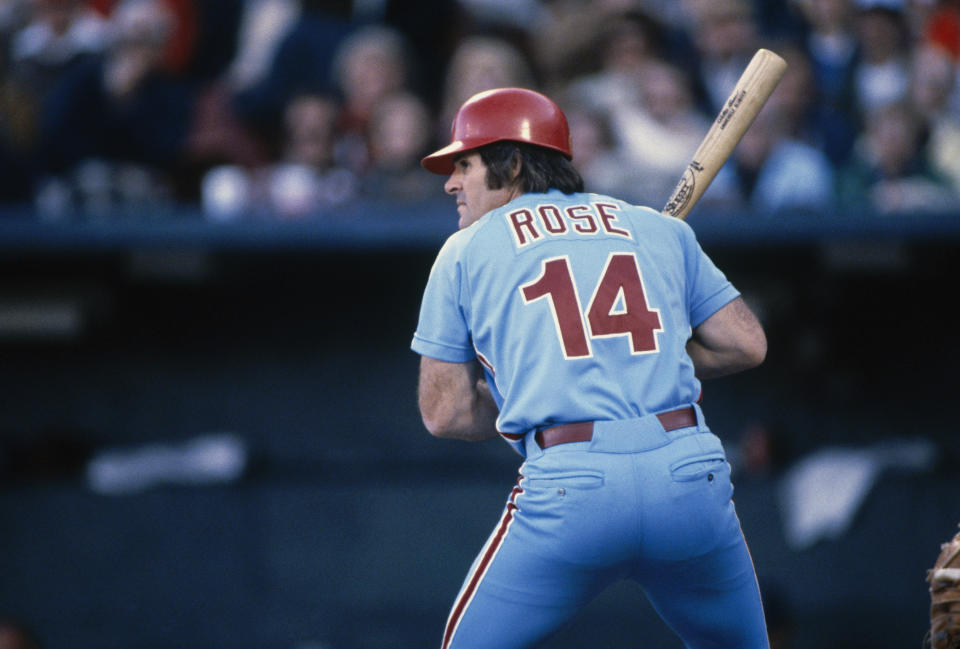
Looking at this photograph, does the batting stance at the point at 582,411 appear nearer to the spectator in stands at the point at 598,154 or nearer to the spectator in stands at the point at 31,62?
the spectator in stands at the point at 598,154

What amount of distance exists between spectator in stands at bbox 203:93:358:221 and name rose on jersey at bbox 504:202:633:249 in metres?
3.01

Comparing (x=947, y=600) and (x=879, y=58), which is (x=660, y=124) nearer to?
(x=879, y=58)

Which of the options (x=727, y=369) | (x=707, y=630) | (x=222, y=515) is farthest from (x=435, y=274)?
(x=222, y=515)

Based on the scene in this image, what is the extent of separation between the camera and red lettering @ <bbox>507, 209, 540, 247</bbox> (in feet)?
9.02

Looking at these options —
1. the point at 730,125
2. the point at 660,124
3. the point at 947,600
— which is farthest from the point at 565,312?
the point at 660,124

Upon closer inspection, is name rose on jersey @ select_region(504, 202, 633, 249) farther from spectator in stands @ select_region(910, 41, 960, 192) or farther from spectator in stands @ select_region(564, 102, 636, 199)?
spectator in stands @ select_region(910, 41, 960, 192)

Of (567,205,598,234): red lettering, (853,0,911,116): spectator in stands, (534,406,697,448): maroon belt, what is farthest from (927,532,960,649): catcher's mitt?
(853,0,911,116): spectator in stands

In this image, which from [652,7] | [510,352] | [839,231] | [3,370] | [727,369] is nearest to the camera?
[510,352]

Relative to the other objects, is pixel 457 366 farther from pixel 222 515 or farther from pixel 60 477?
pixel 60 477

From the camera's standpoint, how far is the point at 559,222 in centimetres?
279

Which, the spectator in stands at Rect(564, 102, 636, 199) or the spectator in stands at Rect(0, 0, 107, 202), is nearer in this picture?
the spectator in stands at Rect(564, 102, 636, 199)

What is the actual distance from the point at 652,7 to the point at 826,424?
2507mm

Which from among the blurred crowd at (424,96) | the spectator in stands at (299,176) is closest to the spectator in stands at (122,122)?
the blurred crowd at (424,96)

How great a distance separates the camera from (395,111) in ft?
19.3
